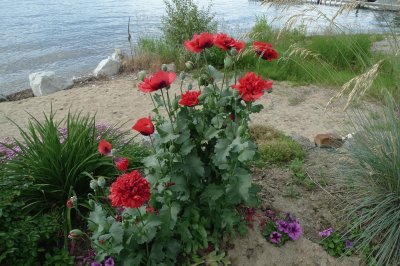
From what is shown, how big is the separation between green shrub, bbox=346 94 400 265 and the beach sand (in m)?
1.66

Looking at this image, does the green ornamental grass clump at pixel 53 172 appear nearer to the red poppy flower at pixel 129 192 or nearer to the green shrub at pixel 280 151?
the red poppy flower at pixel 129 192

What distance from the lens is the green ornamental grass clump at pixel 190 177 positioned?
61.5 inches

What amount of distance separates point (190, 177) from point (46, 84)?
505cm

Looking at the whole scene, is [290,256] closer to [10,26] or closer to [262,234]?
[262,234]

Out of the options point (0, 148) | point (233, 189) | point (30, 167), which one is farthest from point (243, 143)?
point (0, 148)

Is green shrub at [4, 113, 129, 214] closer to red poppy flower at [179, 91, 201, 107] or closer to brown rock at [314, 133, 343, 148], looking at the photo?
red poppy flower at [179, 91, 201, 107]

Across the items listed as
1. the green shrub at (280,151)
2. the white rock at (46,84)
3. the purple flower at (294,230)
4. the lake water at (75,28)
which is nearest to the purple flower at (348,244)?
the purple flower at (294,230)

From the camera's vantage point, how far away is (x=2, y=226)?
1768 millimetres

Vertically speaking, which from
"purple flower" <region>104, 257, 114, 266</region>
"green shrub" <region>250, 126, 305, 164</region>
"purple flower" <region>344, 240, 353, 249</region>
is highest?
"purple flower" <region>104, 257, 114, 266</region>

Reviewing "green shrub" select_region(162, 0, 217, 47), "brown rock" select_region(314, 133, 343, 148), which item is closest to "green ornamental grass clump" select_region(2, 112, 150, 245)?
"brown rock" select_region(314, 133, 343, 148)

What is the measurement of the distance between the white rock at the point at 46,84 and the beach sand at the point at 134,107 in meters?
0.32

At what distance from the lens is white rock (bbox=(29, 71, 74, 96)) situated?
5977 mm

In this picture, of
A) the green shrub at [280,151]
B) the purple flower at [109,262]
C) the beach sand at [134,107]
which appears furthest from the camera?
the beach sand at [134,107]

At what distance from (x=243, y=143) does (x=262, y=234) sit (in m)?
0.71
